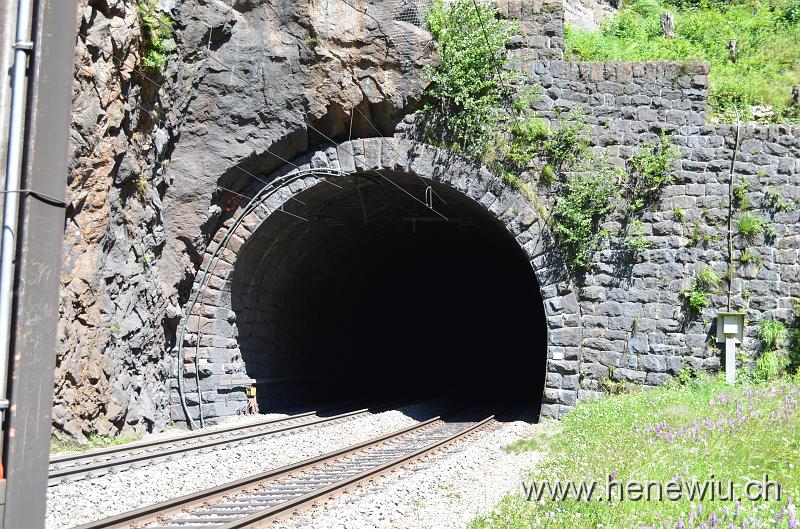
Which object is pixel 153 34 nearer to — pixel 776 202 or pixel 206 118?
pixel 206 118

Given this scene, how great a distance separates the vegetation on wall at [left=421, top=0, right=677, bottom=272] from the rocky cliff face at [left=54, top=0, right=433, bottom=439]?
0.53 m

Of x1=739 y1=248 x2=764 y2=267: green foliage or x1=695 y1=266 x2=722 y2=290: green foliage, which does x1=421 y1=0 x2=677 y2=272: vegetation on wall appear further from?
x1=739 y1=248 x2=764 y2=267: green foliage

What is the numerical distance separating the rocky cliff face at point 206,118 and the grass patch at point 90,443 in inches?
8.9

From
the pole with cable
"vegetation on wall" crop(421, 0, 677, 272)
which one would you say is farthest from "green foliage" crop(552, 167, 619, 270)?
the pole with cable

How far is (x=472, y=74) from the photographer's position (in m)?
12.7

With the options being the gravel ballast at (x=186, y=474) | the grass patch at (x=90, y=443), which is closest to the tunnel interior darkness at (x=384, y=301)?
the gravel ballast at (x=186, y=474)

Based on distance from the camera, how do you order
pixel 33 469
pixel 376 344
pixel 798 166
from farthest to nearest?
pixel 376 344 < pixel 798 166 < pixel 33 469

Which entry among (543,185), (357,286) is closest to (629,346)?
(543,185)

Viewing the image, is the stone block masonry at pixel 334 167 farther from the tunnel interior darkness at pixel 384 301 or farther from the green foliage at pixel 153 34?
the tunnel interior darkness at pixel 384 301

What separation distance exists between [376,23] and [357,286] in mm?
8310

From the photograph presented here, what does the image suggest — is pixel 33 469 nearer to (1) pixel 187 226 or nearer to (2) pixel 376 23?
(1) pixel 187 226

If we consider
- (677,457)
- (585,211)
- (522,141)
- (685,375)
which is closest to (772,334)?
(685,375)

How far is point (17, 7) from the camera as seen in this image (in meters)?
3.60

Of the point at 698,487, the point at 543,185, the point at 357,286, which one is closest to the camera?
the point at 698,487
